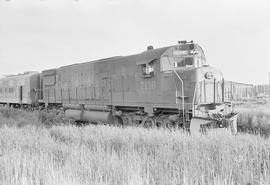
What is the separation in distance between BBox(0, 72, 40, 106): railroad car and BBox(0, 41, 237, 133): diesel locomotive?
263 inches

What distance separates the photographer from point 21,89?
22125 millimetres

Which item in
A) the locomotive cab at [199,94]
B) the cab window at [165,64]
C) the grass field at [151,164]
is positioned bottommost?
the grass field at [151,164]

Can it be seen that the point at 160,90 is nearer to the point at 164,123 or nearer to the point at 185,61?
the point at 164,123

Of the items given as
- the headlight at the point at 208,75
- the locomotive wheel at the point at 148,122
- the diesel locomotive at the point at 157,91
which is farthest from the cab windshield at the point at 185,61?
the locomotive wheel at the point at 148,122

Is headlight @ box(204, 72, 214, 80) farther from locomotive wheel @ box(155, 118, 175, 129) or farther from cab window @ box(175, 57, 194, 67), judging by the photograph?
locomotive wheel @ box(155, 118, 175, 129)

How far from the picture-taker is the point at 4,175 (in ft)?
13.4

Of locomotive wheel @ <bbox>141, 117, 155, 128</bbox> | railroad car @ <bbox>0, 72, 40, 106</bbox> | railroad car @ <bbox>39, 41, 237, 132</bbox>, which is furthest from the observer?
railroad car @ <bbox>0, 72, 40, 106</bbox>

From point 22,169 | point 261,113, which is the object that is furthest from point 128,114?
point 261,113

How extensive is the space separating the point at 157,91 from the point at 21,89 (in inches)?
609

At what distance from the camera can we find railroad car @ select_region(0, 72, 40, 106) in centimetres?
2073

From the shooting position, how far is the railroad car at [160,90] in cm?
940

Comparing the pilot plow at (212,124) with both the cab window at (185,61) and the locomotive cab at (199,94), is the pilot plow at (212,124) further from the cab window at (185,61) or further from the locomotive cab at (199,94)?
the cab window at (185,61)

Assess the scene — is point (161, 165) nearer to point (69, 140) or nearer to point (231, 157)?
point (231, 157)

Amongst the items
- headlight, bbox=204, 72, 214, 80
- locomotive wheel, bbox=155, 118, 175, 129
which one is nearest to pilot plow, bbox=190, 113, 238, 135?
locomotive wheel, bbox=155, 118, 175, 129
